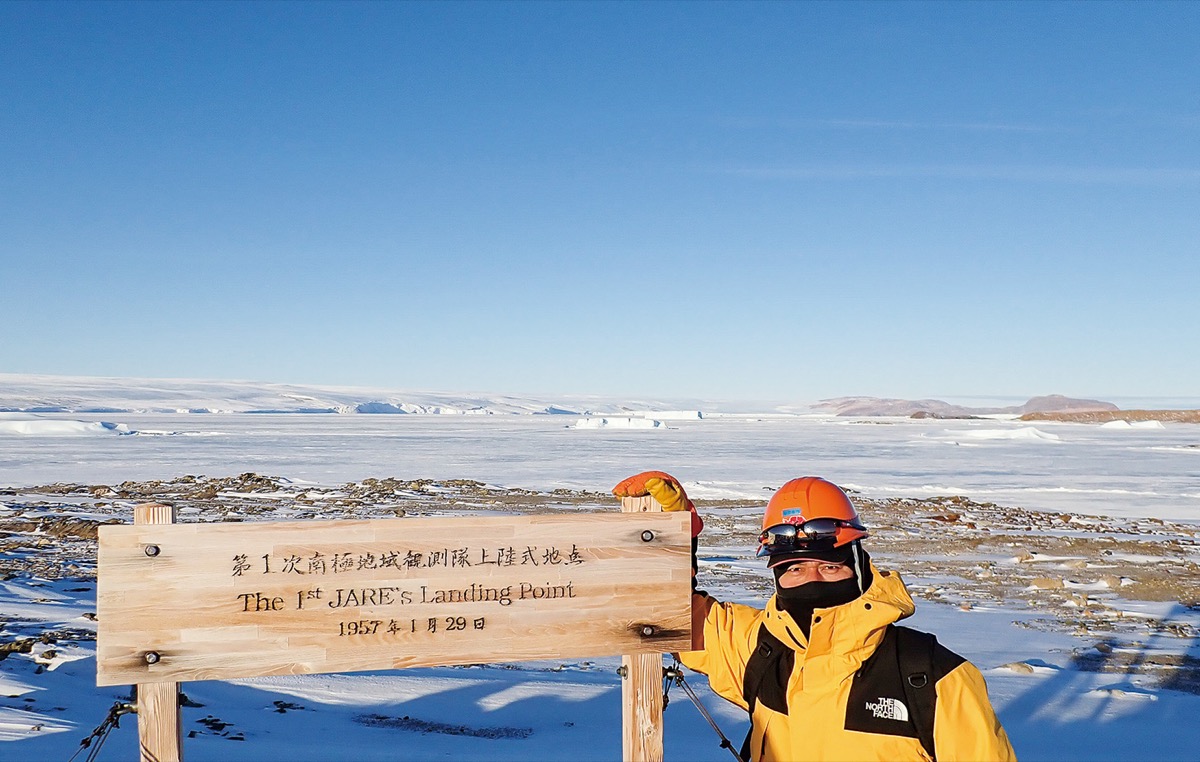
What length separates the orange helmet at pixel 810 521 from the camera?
2139mm

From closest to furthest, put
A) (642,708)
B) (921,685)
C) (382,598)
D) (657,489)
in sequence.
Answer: (921,685), (382,598), (642,708), (657,489)

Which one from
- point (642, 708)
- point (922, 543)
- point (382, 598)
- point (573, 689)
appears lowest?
point (922, 543)

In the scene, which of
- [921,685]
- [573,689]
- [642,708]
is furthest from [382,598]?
[573,689]

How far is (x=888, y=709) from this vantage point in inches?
75.2

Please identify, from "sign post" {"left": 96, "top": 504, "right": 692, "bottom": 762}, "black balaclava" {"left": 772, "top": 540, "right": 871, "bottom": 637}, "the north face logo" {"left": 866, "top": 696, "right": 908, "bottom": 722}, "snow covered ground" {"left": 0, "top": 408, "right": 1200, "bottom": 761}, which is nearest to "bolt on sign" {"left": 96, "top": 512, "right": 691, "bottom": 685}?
"sign post" {"left": 96, "top": 504, "right": 692, "bottom": 762}

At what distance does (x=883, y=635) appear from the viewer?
199cm

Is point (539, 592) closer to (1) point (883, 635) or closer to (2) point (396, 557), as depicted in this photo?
(2) point (396, 557)

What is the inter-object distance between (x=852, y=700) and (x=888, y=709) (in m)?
0.08

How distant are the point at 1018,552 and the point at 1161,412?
82.9 m

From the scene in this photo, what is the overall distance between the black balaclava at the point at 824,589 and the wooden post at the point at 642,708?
2.47 ft

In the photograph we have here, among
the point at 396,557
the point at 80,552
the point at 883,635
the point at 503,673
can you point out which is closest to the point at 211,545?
the point at 396,557

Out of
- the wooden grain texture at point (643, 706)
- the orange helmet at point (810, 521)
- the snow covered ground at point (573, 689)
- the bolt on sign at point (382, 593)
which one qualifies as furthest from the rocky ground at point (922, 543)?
the orange helmet at point (810, 521)

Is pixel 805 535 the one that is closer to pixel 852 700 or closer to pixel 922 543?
pixel 852 700

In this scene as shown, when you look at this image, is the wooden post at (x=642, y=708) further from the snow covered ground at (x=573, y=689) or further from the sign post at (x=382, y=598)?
the snow covered ground at (x=573, y=689)
